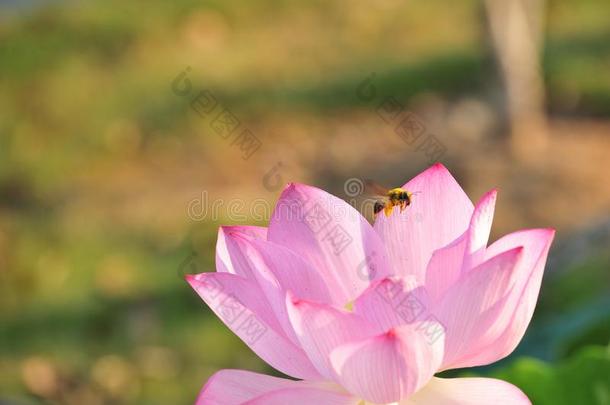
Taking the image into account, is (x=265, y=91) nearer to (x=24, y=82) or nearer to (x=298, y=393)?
(x=24, y=82)

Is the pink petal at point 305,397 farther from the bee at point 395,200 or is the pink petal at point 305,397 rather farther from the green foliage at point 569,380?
the green foliage at point 569,380

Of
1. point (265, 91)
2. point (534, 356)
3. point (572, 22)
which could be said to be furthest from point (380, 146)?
point (534, 356)

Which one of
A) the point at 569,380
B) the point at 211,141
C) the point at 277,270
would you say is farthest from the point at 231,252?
the point at 211,141

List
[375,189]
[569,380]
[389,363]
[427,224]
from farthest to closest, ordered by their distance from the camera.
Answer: [569,380], [375,189], [427,224], [389,363]

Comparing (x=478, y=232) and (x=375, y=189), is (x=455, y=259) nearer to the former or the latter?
(x=478, y=232)

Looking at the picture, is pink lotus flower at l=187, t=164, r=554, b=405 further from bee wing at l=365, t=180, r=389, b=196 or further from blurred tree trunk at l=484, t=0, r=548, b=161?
blurred tree trunk at l=484, t=0, r=548, b=161

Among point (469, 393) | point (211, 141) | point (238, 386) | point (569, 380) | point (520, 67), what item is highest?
point (211, 141)

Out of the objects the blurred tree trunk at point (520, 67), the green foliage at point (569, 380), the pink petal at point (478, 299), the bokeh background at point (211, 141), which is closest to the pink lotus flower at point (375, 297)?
the pink petal at point (478, 299)
